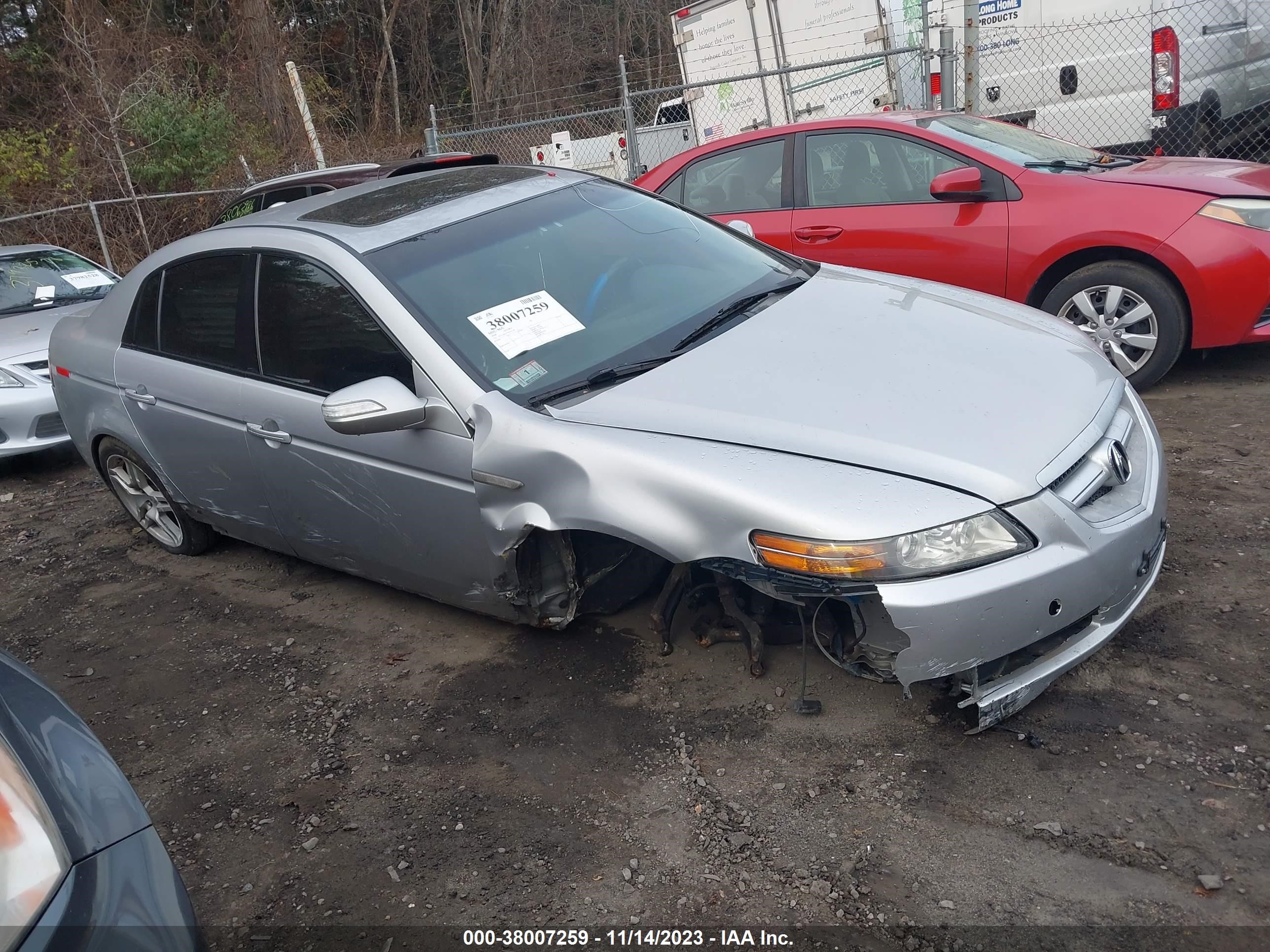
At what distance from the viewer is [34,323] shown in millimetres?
7305

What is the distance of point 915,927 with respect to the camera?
7.43 feet

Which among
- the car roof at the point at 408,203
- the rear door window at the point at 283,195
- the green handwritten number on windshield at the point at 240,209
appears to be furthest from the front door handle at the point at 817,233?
the green handwritten number on windshield at the point at 240,209

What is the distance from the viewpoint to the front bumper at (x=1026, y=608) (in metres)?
2.51

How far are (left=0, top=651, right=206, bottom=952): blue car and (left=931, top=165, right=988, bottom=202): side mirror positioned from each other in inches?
188

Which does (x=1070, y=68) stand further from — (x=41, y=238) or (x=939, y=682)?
(x=41, y=238)

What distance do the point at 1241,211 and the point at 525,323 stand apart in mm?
3810

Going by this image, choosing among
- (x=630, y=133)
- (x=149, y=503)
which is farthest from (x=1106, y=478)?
(x=630, y=133)

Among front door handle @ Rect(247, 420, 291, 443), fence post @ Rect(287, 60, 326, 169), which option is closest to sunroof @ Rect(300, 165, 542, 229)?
front door handle @ Rect(247, 420, 291, 443)

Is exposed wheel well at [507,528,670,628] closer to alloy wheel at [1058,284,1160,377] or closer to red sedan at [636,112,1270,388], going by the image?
red sedan at [636,112,1270,388]

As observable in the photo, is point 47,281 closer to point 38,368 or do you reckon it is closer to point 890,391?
point 38,368

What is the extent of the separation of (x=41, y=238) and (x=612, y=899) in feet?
44.2

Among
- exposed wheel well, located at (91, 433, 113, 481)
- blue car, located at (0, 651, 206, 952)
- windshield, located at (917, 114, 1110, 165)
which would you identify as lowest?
exposed wheel well, located at (91, 433, 113, 481)

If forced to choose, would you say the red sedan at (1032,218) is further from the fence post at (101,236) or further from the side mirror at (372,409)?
the fence post at (101,236)

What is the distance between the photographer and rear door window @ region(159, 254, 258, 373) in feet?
13.1
